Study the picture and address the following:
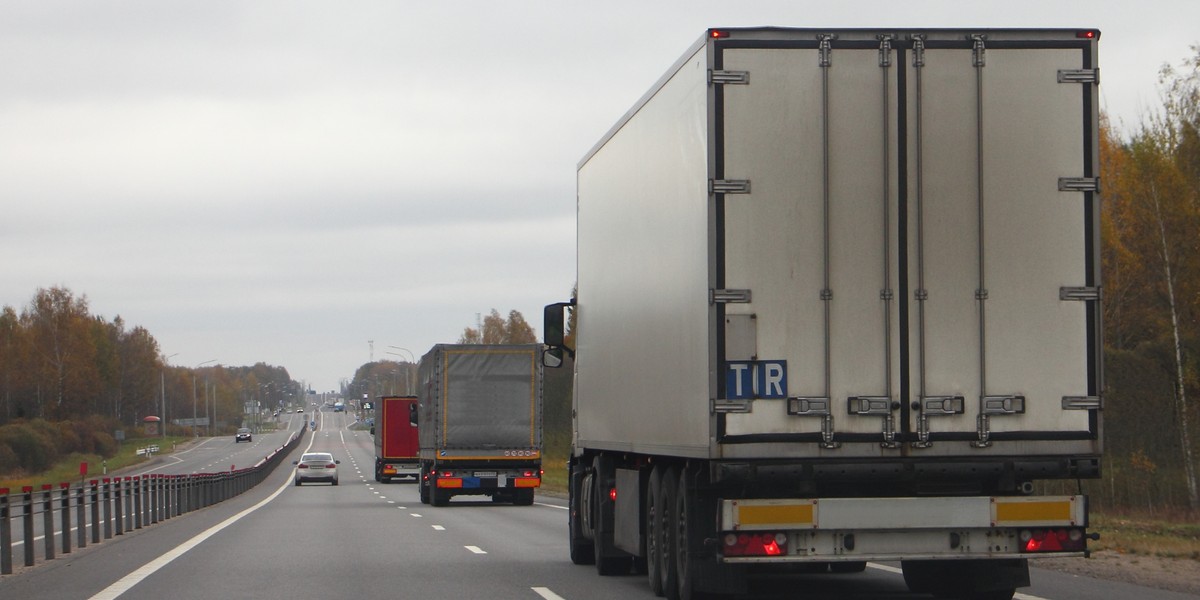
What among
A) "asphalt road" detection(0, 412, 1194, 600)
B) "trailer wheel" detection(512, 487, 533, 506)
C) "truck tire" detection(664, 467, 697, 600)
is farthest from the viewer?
"trailer wheel" detection(512, 487, 533, 506)

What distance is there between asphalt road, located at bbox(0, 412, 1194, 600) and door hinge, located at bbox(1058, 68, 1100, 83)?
4.18 meters

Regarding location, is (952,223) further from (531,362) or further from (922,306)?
(531,362)

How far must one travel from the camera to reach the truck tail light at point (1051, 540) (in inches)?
430

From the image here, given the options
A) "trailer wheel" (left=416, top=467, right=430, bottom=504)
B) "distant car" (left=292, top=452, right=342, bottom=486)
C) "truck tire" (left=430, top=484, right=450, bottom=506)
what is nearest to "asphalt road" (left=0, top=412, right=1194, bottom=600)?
"truck tire" (left=430, top=484, right=450, bottom=506)

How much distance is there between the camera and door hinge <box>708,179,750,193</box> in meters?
10.6

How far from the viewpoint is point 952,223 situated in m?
10.6

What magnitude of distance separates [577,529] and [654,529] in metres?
4.38

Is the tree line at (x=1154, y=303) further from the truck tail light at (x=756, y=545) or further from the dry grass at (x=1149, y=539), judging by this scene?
the truck tail light at (x=756, y=545)

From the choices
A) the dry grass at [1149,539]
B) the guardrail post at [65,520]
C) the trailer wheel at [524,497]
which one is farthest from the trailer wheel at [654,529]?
the trailer wheel at [524,497]

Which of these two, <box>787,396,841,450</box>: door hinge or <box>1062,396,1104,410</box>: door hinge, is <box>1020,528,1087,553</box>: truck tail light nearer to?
<box>1062,396,1104,410</box>: door hinge

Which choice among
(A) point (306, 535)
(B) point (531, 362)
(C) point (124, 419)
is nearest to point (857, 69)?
(A) point (306, 535)

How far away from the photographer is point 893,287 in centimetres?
1055

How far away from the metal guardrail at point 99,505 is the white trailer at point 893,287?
10589mm

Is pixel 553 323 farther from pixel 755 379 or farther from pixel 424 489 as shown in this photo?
pixel 424 489
